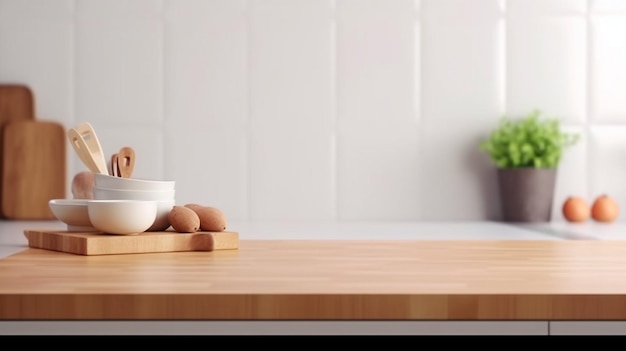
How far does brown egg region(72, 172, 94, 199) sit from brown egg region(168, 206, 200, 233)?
30cm

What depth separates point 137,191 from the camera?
141cm

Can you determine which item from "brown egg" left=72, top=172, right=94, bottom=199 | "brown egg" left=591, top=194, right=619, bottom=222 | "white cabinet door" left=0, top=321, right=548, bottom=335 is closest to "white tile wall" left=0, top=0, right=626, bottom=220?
"brown egg" left=591, top=194, right=619, bottom=222

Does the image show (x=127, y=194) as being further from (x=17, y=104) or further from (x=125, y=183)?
(x=17, y=104)

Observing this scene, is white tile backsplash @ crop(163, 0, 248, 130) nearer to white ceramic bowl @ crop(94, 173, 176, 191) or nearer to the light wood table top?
white ceramic bowl @ crop(94, 173, 176, 191)

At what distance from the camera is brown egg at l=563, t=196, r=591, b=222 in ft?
8.27

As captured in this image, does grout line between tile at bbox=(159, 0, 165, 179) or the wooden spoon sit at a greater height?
grout line between tile at bbox=(159, 0, 165, 179)

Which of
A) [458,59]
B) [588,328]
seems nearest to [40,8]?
[458,59]

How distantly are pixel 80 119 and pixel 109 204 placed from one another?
134cm

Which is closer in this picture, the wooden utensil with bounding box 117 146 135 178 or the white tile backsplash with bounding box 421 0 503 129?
the wooden utensil with bounding box 117 146 135 178

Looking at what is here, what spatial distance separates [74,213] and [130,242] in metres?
0.18

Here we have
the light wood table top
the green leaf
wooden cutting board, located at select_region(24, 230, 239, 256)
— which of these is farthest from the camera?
the green leaf

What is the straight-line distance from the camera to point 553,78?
104 inches

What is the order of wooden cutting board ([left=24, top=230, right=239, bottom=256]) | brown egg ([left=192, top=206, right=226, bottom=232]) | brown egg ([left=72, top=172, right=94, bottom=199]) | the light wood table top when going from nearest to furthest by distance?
1. the light wood table top
2. wooden cutting board ([left=24, top=230, right=239, bottom=256])
3. brown egg ([left=192, top=206, right=226, bottom=232])
4. brown egg ([left=72, top=172, right=94, bottom=199])
